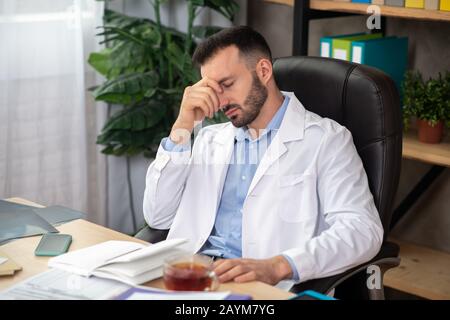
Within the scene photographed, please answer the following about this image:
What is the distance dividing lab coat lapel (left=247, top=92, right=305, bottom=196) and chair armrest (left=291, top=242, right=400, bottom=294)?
357 millimetres

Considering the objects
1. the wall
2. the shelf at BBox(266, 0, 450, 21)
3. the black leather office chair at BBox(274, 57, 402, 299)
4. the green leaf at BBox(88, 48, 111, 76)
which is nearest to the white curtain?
the green leaf at BBox(88, 48, 111, 76)

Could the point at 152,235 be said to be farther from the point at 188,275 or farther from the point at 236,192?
the point at 188,275

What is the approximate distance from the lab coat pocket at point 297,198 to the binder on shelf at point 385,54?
95cm

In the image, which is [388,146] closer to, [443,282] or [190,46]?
[443,282]

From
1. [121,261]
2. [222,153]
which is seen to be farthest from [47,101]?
[121,261]

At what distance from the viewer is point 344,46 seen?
291 cm

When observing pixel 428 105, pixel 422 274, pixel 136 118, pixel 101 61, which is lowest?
pixel 422 274

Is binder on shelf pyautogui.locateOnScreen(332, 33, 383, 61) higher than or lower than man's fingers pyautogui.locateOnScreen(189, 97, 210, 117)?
higher

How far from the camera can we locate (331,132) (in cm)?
205

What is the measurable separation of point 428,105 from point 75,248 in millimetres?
1503

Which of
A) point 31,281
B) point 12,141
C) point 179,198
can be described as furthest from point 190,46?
point 31,281

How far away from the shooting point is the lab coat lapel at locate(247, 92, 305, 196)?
211cm

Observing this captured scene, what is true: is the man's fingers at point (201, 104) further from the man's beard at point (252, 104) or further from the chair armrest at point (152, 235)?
the chair armrest at point (152, 235)

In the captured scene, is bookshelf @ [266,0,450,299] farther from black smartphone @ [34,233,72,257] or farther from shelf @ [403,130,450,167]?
black smartphone @ [34,233,72,257]
